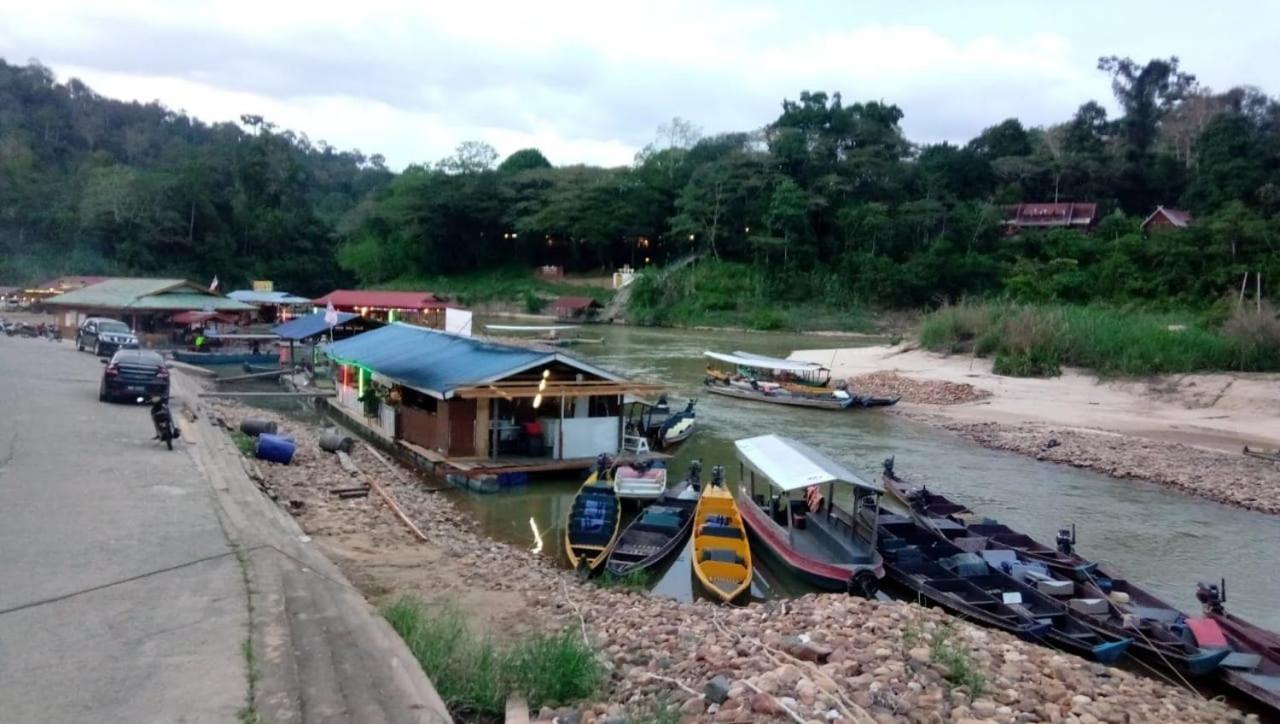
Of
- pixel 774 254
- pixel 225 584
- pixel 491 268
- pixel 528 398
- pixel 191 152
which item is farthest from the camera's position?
pixel 491 268

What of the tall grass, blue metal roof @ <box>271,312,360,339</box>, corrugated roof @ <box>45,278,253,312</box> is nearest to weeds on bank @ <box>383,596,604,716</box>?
blue metal roof @ <box>271,312,360,339</box>

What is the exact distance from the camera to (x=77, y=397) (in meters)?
22.4

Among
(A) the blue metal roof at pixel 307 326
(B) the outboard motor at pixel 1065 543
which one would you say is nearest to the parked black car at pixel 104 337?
(A) the blue metal roof at pixel 307 326

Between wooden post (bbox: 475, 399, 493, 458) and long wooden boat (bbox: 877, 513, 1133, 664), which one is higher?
wooden post (bbox: 475, 399, 493, 458)

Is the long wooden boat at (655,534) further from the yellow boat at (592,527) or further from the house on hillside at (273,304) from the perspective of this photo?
the house on hillside at (273,304)

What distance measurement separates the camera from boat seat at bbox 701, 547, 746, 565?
14.3 metres

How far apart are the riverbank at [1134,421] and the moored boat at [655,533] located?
15.1m

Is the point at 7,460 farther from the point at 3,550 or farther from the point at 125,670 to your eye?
the point at 125,670

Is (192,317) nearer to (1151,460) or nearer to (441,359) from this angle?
(441,359)

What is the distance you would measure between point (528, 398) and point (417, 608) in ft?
41.1

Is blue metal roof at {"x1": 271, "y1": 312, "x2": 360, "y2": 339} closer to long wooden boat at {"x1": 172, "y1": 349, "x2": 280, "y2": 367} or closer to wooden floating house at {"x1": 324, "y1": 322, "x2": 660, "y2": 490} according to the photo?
long wooden boat at {"x1": 172, "y1": 349, "x2": 280, "y2": 367}

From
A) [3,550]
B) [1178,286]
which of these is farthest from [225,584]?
[1178,286]

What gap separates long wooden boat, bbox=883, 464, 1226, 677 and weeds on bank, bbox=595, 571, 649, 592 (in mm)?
5832

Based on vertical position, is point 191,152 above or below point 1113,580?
above
